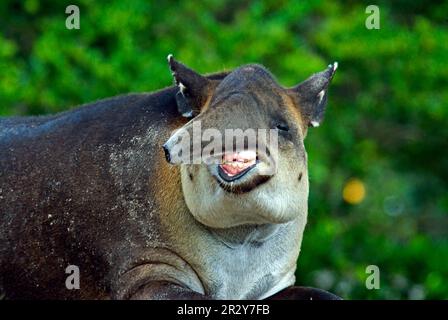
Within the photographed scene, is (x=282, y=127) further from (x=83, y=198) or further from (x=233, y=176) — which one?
(x=83, y=198)

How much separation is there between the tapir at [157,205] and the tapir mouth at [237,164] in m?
0.19

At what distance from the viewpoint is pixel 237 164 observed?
28.1 feet

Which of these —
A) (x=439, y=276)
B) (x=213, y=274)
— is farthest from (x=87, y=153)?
(x=439, y=276)

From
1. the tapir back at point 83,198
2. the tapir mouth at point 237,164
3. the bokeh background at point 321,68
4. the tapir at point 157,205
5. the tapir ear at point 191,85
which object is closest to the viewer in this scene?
the tapir mouth at point 237,164

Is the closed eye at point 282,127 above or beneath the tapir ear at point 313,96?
beneath

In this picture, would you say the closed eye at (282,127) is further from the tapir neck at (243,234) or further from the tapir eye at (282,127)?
the tapir neck at (243,234)

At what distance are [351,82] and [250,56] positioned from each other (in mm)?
3056

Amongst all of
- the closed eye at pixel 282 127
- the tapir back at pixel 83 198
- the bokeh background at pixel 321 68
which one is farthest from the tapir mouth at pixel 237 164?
the bokeh background at pixel 321 68

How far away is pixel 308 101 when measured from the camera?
32.0ft

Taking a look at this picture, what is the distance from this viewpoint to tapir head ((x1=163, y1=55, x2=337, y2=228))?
28.1 ft

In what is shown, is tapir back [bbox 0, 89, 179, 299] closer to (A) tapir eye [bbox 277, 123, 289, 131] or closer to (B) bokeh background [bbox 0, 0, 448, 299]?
(A) tapir eye [bbox 277, 123, 289, 131]

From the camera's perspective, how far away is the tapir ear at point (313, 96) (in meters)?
9.73

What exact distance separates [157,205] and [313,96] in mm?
1403

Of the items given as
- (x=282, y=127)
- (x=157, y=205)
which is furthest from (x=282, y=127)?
(x=157, y=205)
